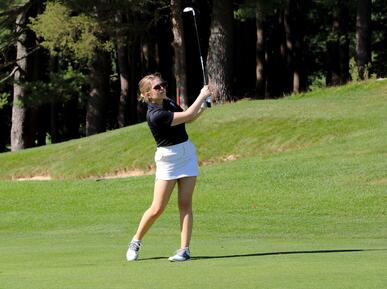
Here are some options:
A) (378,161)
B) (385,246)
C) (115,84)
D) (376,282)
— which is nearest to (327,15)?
(115,84)

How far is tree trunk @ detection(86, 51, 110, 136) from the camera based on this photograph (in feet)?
148

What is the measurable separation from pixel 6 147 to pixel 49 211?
159 ft

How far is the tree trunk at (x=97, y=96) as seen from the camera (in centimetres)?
4519

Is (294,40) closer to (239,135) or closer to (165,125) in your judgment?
(239,135)

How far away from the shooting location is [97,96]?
46000mm

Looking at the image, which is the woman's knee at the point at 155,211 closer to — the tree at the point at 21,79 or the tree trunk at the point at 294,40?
the tree at the point at 21,79

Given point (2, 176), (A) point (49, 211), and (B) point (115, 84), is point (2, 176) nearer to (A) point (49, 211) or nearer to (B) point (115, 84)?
(A) point (49, 211)

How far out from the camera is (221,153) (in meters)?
28.2

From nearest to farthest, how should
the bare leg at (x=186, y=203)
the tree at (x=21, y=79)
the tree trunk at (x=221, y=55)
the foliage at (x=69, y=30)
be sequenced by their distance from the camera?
the bare leg at (x=186, y=203), the tree trunk at (x=221, y=55), the foliage at (x=69, y=30), the tree at (x=21, y=79)

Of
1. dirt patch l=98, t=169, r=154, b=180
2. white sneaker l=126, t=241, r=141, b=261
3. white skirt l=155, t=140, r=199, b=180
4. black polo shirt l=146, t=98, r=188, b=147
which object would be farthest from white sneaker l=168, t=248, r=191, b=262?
dirt patch l=98, t=169, r=154, b=180

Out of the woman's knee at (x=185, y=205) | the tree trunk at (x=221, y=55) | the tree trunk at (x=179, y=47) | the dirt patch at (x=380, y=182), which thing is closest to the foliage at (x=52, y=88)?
the tree trunk at (x=179, y=47)

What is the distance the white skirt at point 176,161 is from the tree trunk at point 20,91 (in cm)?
3096

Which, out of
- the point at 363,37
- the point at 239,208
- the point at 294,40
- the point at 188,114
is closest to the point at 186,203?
the point at 188,114

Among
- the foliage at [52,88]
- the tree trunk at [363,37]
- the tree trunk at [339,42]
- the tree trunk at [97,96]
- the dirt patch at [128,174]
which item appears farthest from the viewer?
the tree trunk at [339,42]
